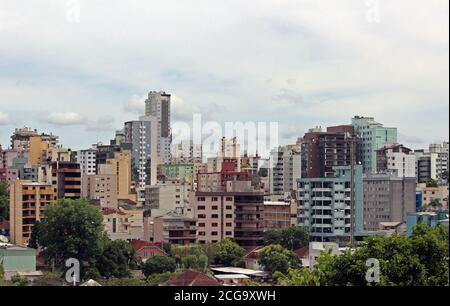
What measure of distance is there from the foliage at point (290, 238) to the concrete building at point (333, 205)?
0.46ft

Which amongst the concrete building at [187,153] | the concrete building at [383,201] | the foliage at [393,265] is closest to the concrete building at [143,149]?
the concrete building at [187,153]

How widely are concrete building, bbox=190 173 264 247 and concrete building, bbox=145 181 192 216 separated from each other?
1.23 m

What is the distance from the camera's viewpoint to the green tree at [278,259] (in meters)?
6.62

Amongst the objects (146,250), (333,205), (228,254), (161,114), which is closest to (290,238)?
(333,205)

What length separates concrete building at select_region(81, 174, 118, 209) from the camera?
852 centimetres

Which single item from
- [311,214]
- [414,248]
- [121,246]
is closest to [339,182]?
[311,214]

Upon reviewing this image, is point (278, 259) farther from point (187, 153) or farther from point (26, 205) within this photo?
point (26, 205)

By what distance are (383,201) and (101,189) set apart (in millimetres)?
3392

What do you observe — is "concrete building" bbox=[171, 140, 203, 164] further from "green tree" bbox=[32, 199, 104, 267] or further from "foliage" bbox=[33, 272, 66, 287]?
"foliage" bbox=[33, 272, 66, 287]

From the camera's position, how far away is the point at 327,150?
24.6 ft
